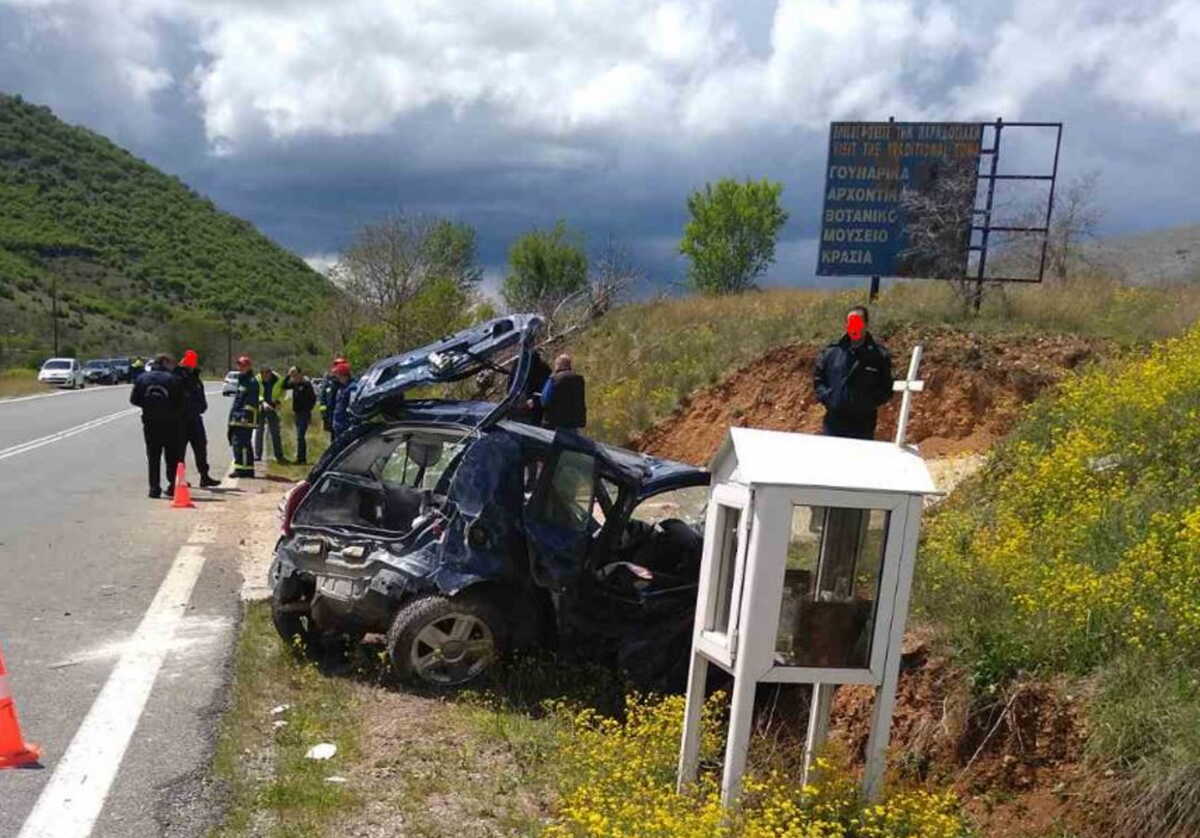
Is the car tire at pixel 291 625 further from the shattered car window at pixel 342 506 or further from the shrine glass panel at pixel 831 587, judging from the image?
the shrine glass panel at pixel 831 587

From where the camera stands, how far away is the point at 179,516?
37.4 feet

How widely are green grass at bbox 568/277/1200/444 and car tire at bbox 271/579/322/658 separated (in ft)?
34.9

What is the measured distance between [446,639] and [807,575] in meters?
2.29

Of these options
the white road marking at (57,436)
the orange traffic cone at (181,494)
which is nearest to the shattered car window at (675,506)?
the orange traffic cone at (181,494)

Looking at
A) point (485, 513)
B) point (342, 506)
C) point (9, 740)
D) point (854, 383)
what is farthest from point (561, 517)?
point (9, 740)

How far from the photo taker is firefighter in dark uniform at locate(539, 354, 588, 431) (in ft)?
33.9

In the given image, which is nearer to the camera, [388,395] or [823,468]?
[823,468]

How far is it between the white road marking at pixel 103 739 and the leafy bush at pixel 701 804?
1.90 metres

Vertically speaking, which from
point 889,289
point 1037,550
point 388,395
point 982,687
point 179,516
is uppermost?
point 889,289

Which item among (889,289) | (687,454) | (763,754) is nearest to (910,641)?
(763,754)

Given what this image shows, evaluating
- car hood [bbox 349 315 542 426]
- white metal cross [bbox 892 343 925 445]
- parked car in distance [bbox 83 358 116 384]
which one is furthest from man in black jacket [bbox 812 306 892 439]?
parked car in distance [bbox 83 358 116 384]

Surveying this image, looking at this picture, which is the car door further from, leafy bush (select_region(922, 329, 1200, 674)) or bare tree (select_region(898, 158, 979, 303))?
bare tree (select_region(898, 158, 979, 303))

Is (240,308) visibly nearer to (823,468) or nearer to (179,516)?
(179,516)

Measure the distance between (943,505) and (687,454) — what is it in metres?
7.64
